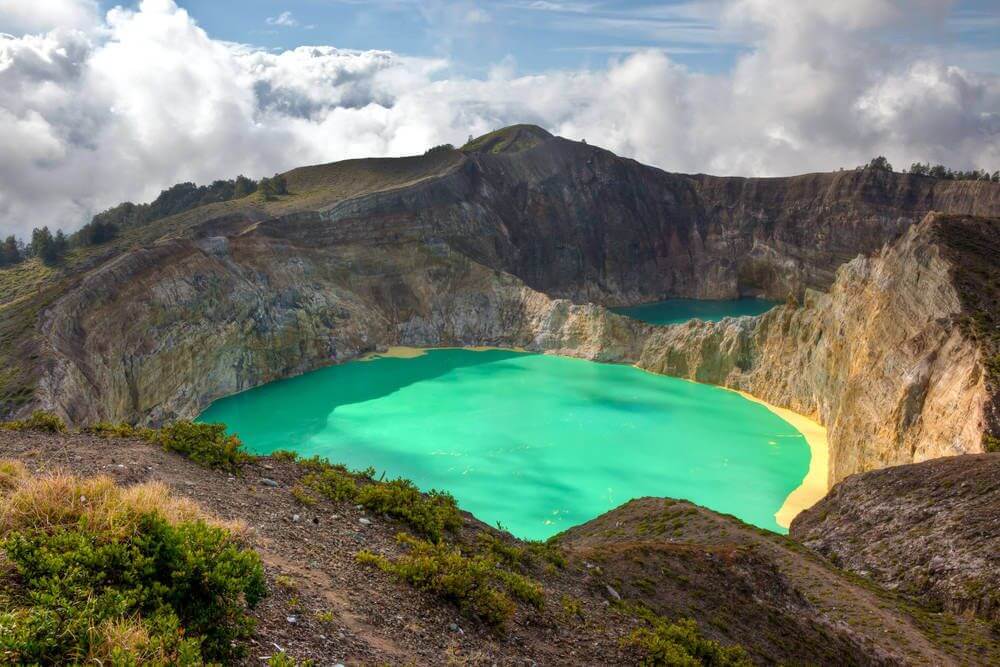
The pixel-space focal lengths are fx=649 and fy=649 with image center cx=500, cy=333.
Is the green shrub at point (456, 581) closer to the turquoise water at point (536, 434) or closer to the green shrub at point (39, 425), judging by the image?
the green shrub at point (39, 425)

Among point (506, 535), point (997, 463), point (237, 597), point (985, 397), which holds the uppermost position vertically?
point (985, 397)

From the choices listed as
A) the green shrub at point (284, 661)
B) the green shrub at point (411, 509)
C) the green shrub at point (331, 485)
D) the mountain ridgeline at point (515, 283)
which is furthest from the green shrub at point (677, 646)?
the mountain ridgeline at point (515, 283)

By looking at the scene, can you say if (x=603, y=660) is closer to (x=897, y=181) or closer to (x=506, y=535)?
(x=506, y=535)

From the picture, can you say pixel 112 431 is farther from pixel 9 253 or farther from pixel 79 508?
pixel 9 253

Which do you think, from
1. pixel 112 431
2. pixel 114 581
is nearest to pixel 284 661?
pixel 114 581

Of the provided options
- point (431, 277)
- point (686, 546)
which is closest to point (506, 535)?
point (686, 546)

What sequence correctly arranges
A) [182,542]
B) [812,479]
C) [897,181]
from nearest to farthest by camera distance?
1. [182,542]
2. [812,479]
3. [897,181]
